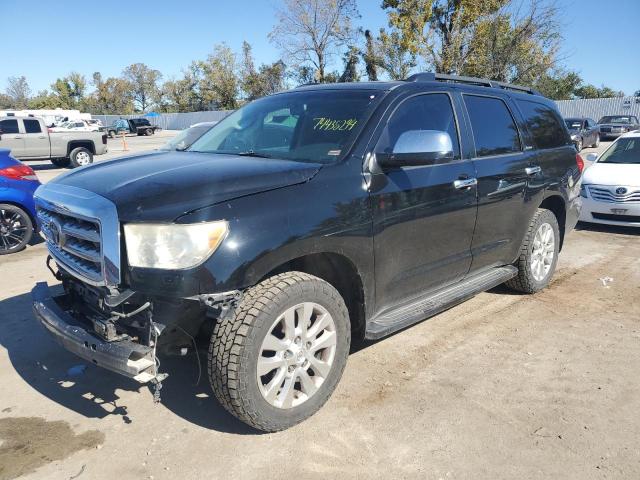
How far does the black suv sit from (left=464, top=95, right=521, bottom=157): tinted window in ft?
0.07

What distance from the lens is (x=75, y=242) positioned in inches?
112

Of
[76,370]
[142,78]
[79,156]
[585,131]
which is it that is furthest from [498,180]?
Result: [142,78]

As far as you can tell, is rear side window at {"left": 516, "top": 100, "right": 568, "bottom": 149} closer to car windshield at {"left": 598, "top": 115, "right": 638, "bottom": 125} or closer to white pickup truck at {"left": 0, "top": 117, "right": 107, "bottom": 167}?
white pickup truck at {"left": 0, "top": 117, "right": 107, "bottom": 167}

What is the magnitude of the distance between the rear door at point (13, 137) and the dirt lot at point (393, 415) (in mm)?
15372

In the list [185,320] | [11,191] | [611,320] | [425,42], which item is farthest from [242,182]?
[425,42]

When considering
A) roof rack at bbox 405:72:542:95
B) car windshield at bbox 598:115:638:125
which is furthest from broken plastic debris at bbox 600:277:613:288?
car windshield at bbox 598:115:638:125

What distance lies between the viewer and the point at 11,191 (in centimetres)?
689

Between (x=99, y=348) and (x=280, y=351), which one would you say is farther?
(x=280, y=351)

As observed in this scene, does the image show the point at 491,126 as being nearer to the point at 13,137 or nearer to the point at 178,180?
the point at 178,180

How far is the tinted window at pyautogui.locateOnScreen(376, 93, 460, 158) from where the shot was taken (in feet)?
11.0

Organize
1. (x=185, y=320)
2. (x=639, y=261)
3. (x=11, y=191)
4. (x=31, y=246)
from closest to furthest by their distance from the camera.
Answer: (x=185, y=320), (x=639, y=261), (x=11, y=191), (x=31, y=246)

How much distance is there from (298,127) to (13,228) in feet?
17.3

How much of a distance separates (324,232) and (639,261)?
208 inches

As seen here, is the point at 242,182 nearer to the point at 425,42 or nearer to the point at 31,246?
the point at 31,246
